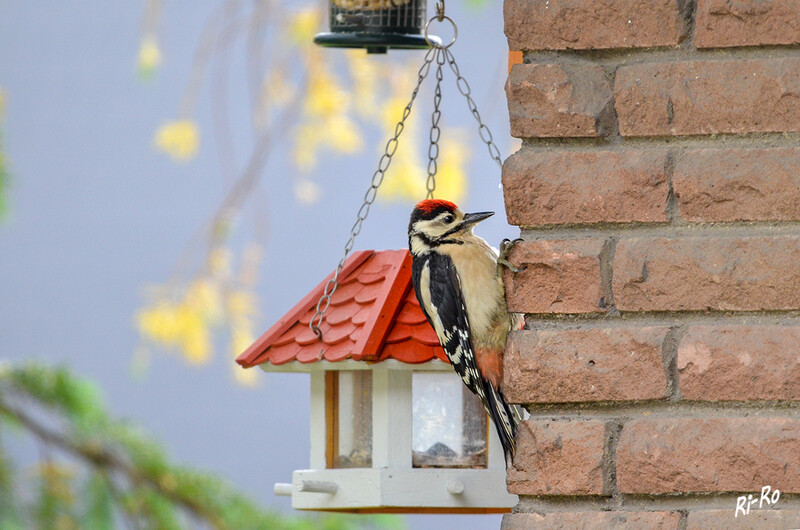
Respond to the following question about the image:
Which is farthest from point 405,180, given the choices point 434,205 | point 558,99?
point 558,99

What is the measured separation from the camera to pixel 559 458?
→ 1.22 metres

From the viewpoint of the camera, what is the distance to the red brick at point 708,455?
1130mm

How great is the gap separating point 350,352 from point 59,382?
1.65m

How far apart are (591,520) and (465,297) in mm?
749

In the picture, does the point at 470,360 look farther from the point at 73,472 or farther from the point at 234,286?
the point at 234,286

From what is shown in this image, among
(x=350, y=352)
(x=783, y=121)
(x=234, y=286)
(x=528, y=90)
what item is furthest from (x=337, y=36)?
(x=234, y=286)

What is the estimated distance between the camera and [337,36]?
2.54 meters

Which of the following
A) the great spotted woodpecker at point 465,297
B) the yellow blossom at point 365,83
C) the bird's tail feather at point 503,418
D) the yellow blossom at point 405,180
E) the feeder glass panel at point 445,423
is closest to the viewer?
the bird's tail feather at point 503,418

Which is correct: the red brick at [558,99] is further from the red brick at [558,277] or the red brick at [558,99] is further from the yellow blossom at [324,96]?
the yellow blossom at [324,96]

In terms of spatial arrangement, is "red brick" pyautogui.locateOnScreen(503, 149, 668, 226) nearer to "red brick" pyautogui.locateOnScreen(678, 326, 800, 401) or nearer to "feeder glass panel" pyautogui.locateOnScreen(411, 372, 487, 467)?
"red brick" pyautogui.locateOnScreen(678, 326, 800, 401)

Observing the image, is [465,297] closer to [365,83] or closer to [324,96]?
[324,96]

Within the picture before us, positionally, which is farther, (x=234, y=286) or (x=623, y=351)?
(x=234, y=286)

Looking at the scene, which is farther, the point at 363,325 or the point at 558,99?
the point at 363,325

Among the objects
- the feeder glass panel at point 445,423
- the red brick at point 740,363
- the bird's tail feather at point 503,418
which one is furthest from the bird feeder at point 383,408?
the red brick at point 740,363
